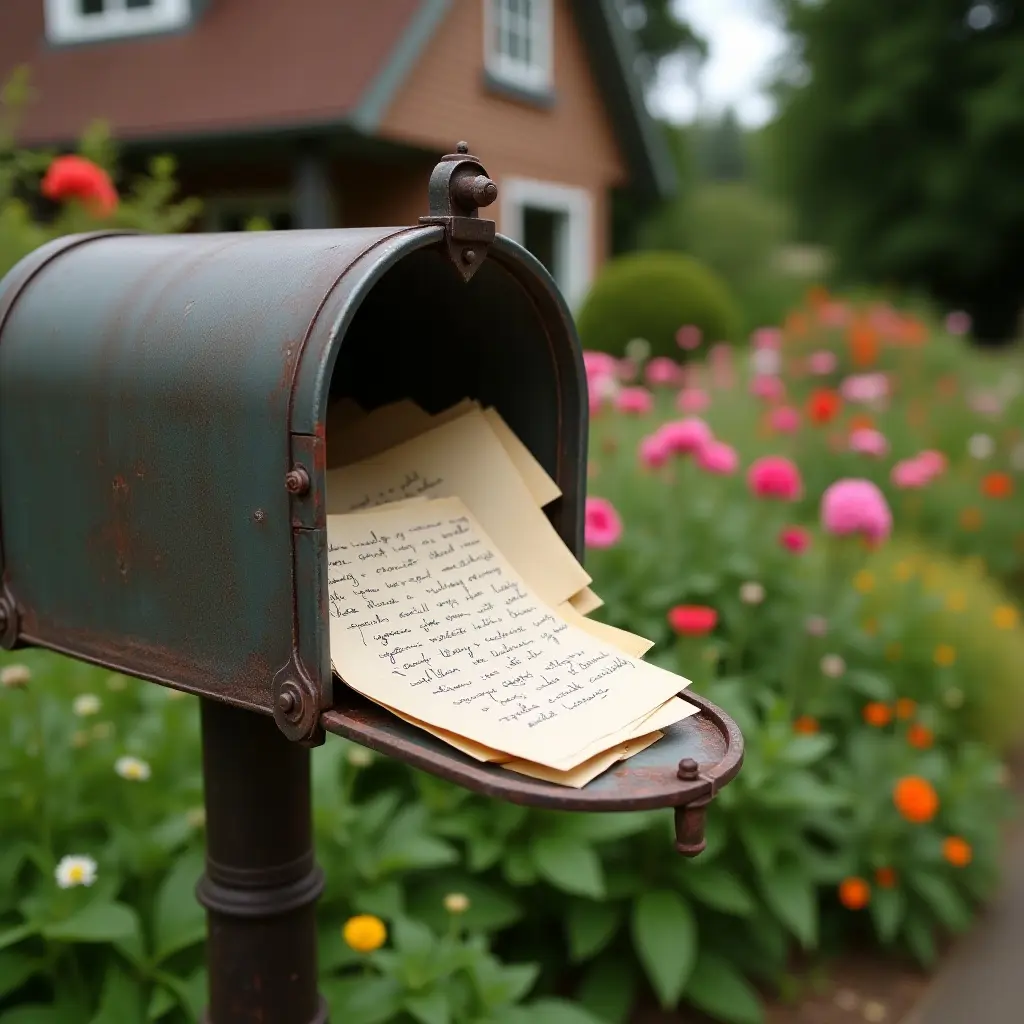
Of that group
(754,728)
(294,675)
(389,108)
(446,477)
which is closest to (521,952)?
(754,728)

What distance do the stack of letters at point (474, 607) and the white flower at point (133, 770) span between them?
0.88 meters

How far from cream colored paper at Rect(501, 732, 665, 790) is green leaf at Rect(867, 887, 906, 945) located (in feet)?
6.60

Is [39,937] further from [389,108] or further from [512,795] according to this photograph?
[389,108]

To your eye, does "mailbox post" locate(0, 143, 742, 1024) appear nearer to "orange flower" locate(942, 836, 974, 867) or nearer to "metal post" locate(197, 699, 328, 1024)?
"metal post" locate(197, 699, 328, 1024)

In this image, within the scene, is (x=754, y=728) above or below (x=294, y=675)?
below

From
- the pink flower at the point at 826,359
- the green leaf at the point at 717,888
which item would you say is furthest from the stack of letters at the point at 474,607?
the pink flower at the point at 826,359

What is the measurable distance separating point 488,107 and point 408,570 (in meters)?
10.2

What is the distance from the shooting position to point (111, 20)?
9.86m

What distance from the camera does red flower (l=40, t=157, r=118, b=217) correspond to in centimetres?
310

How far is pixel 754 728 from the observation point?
269cm

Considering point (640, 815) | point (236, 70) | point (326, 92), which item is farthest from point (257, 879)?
point (236, 70)

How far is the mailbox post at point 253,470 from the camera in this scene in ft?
3.34

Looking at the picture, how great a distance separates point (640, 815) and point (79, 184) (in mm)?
2278

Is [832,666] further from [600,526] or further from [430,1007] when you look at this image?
[430,1007]
